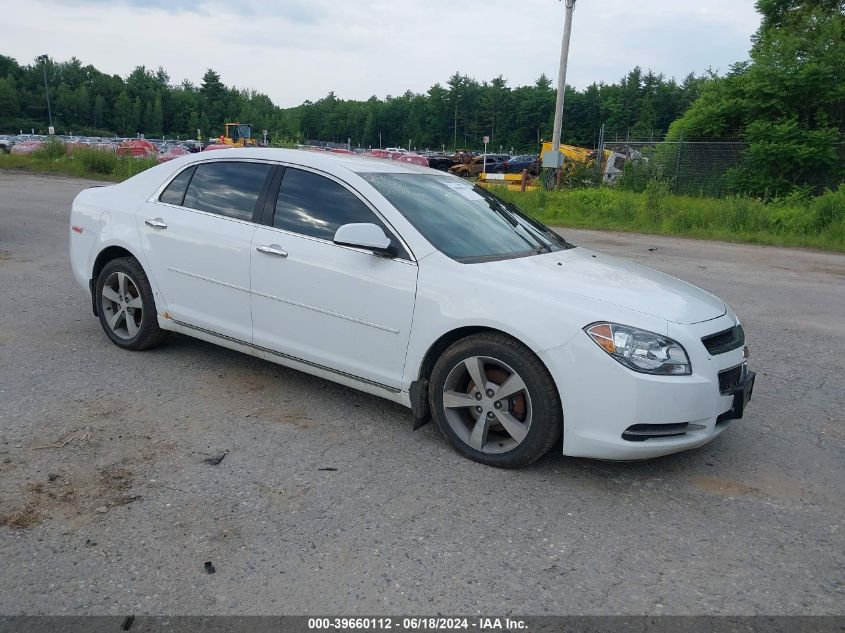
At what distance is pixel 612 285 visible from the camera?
13.1 ft

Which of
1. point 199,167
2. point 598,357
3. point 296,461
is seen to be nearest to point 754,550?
point 598,357

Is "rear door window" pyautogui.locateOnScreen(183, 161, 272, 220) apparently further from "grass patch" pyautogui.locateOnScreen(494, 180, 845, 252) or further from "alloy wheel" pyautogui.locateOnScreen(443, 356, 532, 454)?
"grass patch" pyautogui.locateOnScreen(494, 180, 845, 252)

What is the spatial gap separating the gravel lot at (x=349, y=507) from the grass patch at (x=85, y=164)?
71.0ft

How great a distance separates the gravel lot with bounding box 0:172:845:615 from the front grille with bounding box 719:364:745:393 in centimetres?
51

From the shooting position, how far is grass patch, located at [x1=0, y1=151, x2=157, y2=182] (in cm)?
2497

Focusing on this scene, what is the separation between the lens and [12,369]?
5047 mm

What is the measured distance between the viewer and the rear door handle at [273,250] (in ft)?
14.7

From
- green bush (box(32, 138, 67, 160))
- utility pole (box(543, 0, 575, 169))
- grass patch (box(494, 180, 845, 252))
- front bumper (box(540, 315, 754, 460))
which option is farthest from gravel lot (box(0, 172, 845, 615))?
green bush (box(32, 138, 67, 160))

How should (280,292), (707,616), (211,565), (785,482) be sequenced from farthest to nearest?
(280,292) → (785,482) → (211,565) → (707,616)

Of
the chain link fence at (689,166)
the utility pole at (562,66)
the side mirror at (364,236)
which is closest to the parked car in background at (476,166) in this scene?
the utility pole at (562,66)

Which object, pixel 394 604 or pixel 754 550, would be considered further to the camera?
pixel 754 550

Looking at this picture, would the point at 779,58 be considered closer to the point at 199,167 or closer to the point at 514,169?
the point at 199,167

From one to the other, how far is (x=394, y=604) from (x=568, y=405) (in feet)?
4.52

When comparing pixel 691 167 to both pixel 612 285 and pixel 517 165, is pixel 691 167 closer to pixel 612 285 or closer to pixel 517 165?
pixel 612 285
